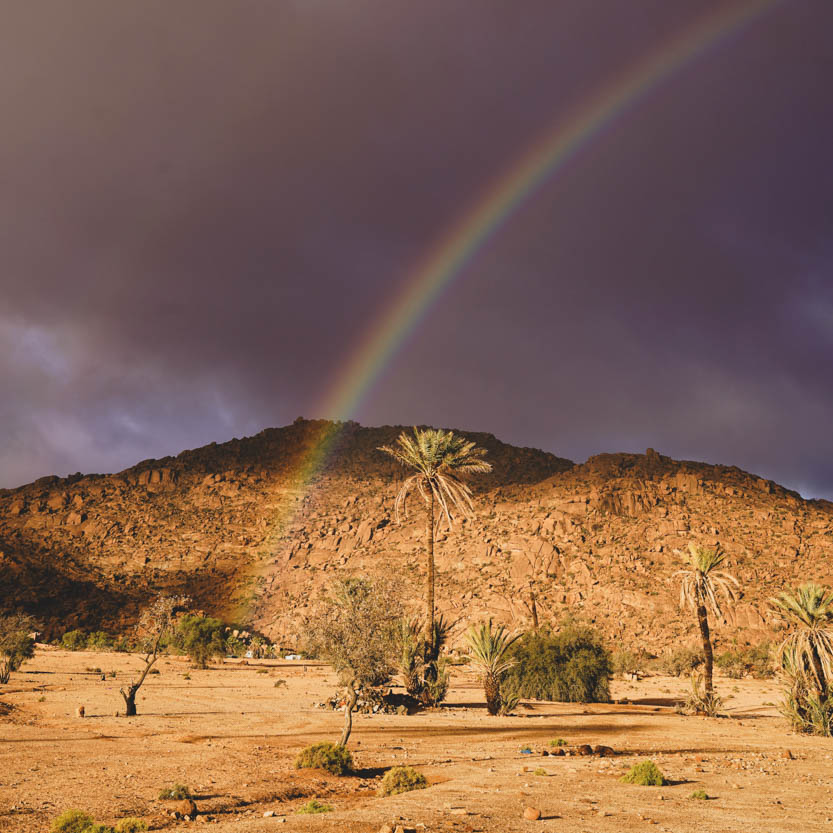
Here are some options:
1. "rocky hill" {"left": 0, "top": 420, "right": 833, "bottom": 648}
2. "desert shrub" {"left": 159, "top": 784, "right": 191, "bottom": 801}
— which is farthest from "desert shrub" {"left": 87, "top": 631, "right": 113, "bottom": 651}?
"desert shrub" {"left": 159, "top": 784, "right": 191, "bottom": 801}

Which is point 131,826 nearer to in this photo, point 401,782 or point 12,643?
point 401,782

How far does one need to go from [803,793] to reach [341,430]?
13921cm

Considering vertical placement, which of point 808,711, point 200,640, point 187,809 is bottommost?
point 187,809

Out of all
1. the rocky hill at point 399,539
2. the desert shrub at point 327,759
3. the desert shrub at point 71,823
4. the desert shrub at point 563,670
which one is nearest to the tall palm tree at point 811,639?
the desert shrub at point 563,670

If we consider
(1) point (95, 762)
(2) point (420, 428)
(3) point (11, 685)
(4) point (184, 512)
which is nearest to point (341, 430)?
(2) point (420, 428)

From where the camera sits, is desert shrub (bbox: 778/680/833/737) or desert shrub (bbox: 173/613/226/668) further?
desert shrub (bbox: 173/613/226/668)

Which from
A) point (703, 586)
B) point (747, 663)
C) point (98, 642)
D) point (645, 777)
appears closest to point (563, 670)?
→ point (703, 586)

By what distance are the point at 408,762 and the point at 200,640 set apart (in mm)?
48174

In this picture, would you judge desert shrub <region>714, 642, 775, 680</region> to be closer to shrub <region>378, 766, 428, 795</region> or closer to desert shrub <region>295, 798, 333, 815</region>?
shrub <region>378, 766, 428, 795</region>

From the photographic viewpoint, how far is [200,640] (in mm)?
60906

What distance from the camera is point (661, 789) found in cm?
1464

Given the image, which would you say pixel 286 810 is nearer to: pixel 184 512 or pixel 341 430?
pixel 184 512

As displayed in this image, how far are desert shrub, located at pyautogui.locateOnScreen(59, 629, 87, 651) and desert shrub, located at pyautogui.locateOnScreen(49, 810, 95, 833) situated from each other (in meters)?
71.0

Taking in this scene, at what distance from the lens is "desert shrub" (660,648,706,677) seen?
194 feet
